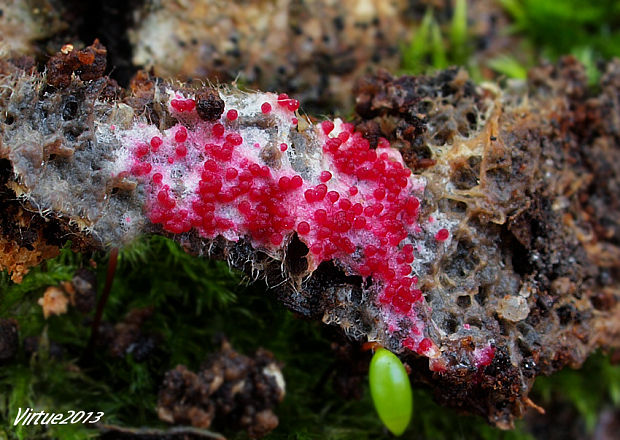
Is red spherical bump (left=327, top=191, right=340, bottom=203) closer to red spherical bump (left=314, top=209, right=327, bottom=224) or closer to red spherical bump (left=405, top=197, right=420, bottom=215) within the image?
red spherical bump (left=314, top=209, right=327, bottom=224)

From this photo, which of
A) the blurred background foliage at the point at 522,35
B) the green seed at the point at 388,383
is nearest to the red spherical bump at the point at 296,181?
the green seed at the point at 388,383

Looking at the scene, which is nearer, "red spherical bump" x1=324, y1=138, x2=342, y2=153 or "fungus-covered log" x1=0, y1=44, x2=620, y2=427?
"fungus-covered log" x1=0, y1=44, x2=620, y2=427

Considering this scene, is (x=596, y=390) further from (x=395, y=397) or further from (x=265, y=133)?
(x=265, y=133)

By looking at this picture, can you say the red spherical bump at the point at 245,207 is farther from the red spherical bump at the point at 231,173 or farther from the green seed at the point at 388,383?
the green seed at the point at 388,383

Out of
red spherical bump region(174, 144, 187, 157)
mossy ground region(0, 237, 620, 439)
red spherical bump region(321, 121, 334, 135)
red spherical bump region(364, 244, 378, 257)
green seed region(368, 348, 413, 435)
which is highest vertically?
red spherical bump region(321, 121, 334, 135)

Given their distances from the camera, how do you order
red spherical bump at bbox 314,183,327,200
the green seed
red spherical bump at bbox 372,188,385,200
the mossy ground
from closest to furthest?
the green seed
red spherical bump at bbox 314,183,327,200
red spherical bump at bbox 372,188,385,200
the mossy ground

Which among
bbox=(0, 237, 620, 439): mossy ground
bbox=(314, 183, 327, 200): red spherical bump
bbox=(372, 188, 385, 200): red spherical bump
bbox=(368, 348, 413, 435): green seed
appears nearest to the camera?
bbox=(368, 348, 413, 435): green seed

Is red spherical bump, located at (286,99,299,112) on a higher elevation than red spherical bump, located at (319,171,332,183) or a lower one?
higher

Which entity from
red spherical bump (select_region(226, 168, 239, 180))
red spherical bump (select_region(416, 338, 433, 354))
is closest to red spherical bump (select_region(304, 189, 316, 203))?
red spherical bump (select_region(226, 168, 239, 180))
